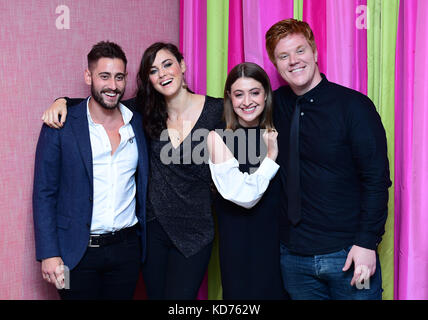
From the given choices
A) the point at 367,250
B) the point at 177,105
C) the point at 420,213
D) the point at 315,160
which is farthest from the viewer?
the point at 177,105

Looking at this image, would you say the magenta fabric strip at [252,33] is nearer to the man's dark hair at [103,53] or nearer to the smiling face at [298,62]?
the smiling face at [298,62]

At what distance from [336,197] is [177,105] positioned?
761 mm

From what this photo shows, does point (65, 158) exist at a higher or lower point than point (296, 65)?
lower

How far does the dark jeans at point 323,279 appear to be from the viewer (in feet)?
5.02

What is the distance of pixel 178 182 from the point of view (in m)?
1.74

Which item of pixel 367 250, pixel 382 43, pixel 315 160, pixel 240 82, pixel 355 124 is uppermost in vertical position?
pixel 382 43

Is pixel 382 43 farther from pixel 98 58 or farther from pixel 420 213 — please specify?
pixel 98 58

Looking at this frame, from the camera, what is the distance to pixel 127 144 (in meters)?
1.75

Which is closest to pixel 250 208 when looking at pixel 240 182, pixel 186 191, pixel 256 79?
pixel 240 182

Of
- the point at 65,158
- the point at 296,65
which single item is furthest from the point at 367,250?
the point at 65,158

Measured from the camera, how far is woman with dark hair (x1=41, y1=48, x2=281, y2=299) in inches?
67.2

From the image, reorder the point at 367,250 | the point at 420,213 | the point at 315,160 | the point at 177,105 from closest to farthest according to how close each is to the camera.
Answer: the point at 367,250
the point at 315,160
the point at 420,213
the point at 177,105

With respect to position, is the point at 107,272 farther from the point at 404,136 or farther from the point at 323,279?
the point at 404,136

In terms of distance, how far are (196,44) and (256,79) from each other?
585 mm
